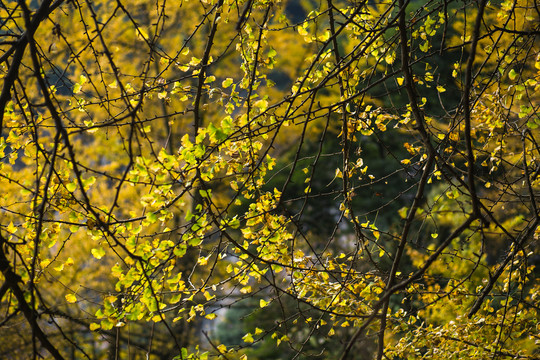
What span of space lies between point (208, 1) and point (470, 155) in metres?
1.31

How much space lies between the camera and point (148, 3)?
954 cm

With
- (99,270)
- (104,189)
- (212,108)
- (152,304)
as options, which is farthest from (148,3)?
(152,304)

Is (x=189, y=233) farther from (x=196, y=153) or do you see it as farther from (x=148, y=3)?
(x=148, y=3)

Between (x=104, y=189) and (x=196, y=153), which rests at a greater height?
(x=104, y=189)

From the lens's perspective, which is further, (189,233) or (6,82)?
(189,233)

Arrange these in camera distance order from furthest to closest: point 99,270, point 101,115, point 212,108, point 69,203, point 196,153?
point 101,115 < point 212,108 < point 99,270 < point 69,203 < point 196,153

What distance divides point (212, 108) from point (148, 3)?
2063 mm

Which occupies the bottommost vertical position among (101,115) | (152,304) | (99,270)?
(152,304)

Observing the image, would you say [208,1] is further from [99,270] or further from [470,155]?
[99,270]

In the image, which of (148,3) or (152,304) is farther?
(148,3)

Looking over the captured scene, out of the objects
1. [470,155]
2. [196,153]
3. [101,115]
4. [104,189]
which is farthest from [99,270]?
[470,155]

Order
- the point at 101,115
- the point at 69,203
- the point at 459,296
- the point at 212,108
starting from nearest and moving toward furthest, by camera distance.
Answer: the point at 69,203 → the point at 459,296 → the point at 212,108 → the point at 101,115

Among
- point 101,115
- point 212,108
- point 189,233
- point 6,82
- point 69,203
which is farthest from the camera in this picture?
point 101,115

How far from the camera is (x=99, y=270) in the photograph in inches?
358
